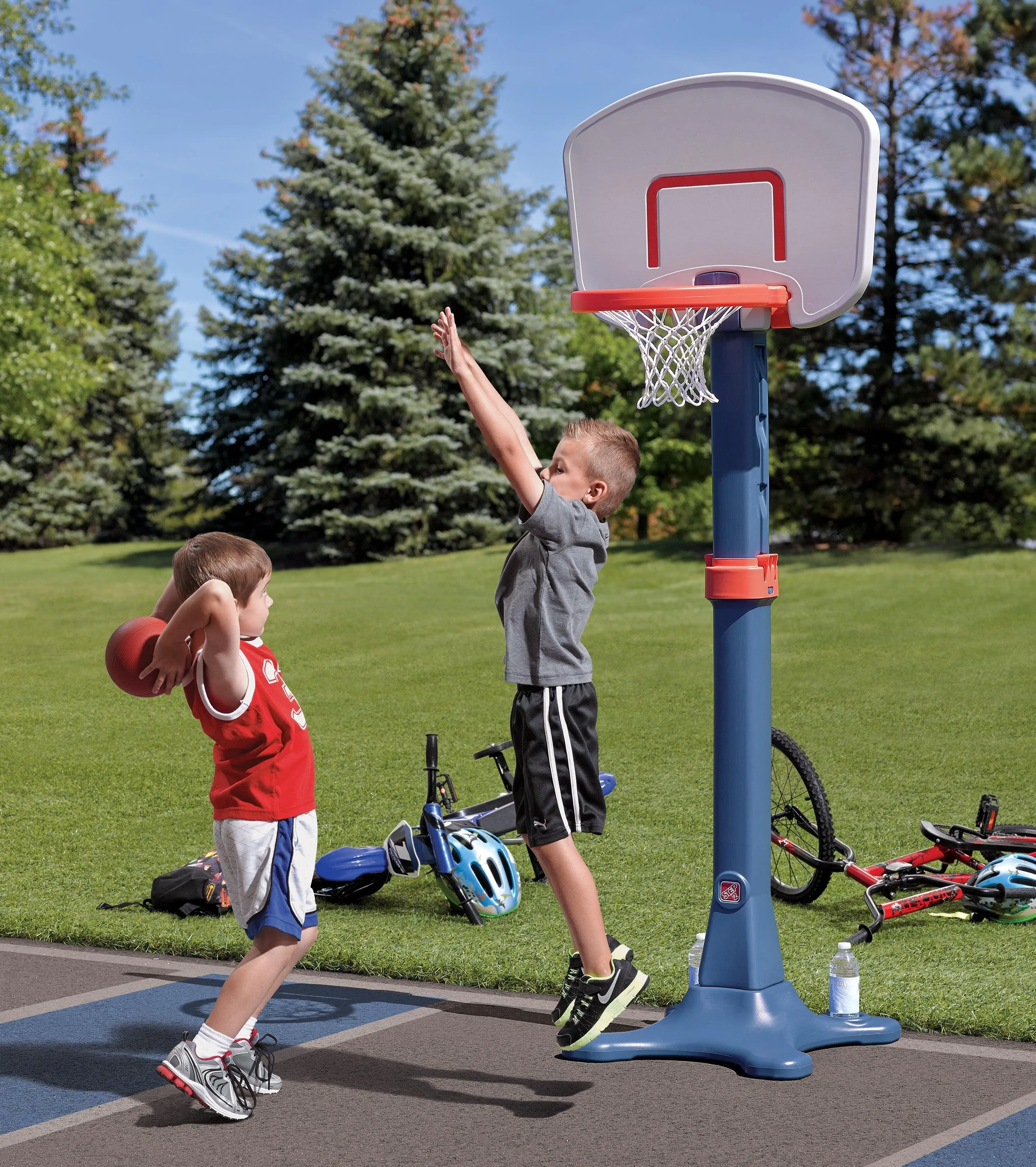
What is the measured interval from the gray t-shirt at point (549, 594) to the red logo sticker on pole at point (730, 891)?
0.84 m

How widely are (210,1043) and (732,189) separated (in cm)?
313

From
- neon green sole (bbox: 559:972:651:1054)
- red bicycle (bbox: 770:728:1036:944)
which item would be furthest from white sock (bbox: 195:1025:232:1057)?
red bicycle (bbox: 770:728:1036:944)

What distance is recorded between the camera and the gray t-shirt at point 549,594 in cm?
440

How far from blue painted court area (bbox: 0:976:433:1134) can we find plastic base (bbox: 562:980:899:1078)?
3.52 feet

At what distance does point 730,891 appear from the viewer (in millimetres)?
4652

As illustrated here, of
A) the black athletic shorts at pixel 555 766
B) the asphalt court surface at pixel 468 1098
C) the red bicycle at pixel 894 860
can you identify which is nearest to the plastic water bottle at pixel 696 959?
the asphalt court surface at pixel 468 1098

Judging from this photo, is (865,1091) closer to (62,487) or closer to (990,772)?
(990,772)

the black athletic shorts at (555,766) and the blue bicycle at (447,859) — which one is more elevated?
the black athletic shorts at (555,766)

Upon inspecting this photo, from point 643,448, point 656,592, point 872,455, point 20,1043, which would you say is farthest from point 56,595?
point 643,448

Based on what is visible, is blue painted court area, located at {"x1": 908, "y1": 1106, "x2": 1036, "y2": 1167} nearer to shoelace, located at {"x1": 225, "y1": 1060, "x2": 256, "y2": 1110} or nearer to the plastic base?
the plastic base

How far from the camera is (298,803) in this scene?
4227mm

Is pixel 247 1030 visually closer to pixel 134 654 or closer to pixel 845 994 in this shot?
pixel 134 654

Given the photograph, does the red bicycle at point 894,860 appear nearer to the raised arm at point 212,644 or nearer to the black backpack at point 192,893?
the black backpack at point 192,893

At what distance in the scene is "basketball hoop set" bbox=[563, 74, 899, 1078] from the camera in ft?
14.8
